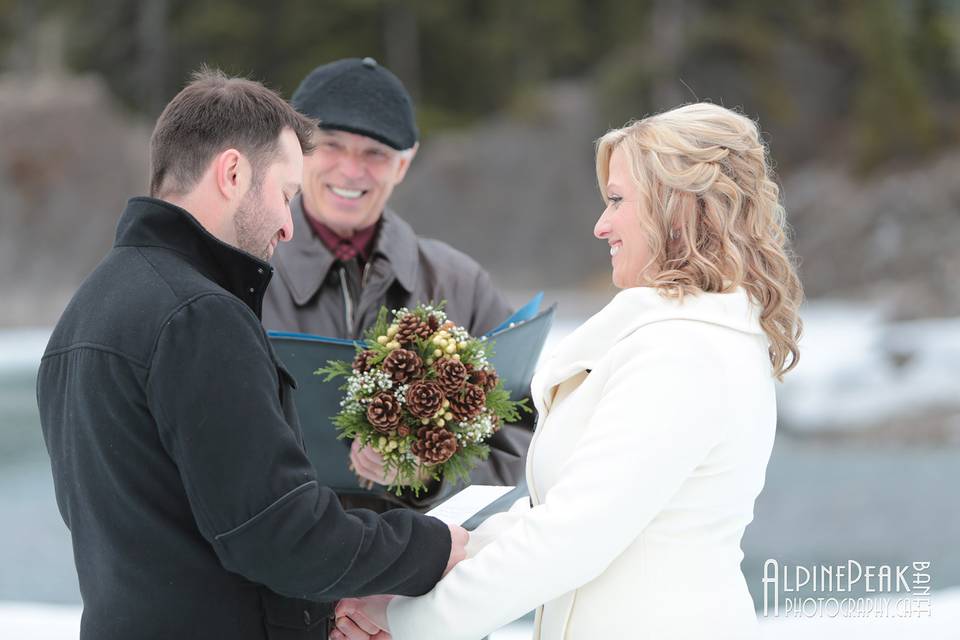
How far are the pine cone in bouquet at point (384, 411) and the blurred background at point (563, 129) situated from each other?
11.2 m

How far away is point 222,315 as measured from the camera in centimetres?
159

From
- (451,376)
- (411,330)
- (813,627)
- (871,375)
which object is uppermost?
(411,330)

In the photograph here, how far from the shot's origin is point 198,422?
155cm

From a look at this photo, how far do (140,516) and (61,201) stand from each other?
20797 millimetres

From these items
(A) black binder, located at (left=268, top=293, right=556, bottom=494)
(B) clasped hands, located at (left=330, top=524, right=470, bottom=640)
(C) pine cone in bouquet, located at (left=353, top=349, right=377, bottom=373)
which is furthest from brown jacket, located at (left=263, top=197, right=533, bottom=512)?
(B) clasped hands, located at (left=330, top=524, right=470, bottom=640)

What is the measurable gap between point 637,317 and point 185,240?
77 centimetres

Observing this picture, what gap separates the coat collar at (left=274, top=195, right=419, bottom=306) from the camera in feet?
9.32

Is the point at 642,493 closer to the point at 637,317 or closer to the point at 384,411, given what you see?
the point at 637,317

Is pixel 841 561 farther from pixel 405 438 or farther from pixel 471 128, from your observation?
pixel 471 128

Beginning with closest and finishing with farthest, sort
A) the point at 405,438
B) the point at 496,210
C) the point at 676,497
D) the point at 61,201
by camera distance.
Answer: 1. the point at 676,497
2. the point at 405,438
3. the point at 61,201
4. the point at 496,210

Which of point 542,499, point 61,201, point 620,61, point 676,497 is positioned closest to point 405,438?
point 542,499

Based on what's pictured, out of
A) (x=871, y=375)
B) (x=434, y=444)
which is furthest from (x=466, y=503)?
(x=871, y=375)

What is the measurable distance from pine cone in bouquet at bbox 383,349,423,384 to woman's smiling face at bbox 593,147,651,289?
17.1 inches

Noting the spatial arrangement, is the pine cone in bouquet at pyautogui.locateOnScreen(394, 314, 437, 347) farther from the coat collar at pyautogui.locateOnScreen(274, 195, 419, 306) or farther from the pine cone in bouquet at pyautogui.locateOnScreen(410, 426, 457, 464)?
the coat collar at pyautogui.locateOnScreen(274, 195, 419, 306)
